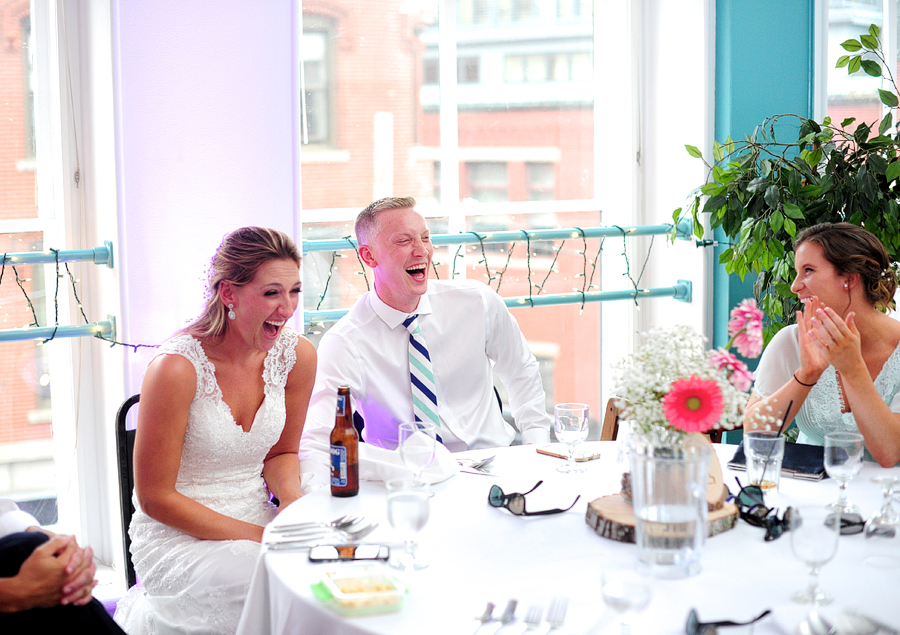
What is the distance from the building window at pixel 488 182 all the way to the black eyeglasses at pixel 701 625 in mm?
2744

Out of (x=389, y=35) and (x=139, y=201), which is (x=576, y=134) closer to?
(x=389, y=35)

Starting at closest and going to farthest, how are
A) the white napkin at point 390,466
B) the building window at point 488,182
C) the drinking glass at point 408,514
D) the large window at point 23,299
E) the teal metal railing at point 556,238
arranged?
the drinking glass at point 408,514, the white napkin at point 390,466, the large window at point 23,299, the teal metal railing at point 556,238, the building window at point 488,182

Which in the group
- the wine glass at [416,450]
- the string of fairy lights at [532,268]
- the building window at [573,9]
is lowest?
the wine glass at [416,450]

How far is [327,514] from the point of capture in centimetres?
174

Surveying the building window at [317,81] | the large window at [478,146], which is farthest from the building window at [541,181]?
the building window at [317,81]

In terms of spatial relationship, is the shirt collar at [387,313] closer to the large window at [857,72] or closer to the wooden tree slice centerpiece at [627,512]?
the wooden tree slice centerpiece at [627,512]

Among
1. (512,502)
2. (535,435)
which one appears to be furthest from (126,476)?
(535,435)

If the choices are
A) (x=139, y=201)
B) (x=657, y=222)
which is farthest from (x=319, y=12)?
(x=657, y=222)

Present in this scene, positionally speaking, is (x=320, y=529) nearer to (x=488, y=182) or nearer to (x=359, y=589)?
(x=359, y=589)

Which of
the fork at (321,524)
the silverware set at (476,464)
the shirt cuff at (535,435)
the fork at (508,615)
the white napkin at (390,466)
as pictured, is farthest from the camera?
the shirt cuff at (535,435)

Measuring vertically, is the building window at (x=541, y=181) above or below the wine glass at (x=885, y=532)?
above

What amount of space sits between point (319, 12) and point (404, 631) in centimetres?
278

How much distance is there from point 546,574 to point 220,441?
3.38 ft

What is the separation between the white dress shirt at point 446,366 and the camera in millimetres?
2631
